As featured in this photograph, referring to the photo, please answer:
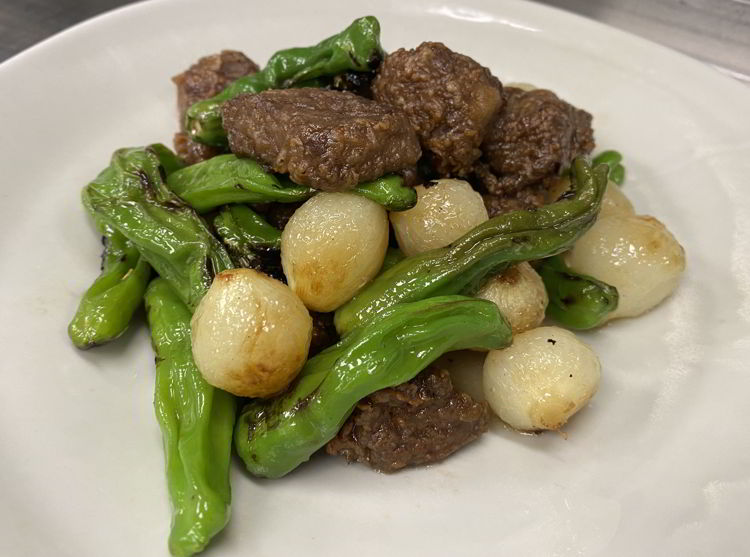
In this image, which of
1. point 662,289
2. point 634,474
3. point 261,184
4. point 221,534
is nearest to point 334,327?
point 261,184

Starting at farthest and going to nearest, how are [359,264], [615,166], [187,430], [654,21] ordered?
1. [654,21]
2. [615,166]
3. [359,264]
4. [187,430]

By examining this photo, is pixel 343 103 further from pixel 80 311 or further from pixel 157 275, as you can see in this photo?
pixel 80 311

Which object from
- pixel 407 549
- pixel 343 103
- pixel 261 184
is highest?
pixel 343 103

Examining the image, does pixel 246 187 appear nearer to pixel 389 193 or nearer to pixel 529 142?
pixel 389 193

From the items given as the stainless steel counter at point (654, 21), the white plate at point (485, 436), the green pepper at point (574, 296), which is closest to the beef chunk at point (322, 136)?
the green pepper at point (574, 296)

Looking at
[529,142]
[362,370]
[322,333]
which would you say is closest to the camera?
[362,370]

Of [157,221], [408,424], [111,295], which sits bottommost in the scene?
[408,424]

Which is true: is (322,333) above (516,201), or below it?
below

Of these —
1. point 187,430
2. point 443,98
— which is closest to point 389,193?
point 443,98
